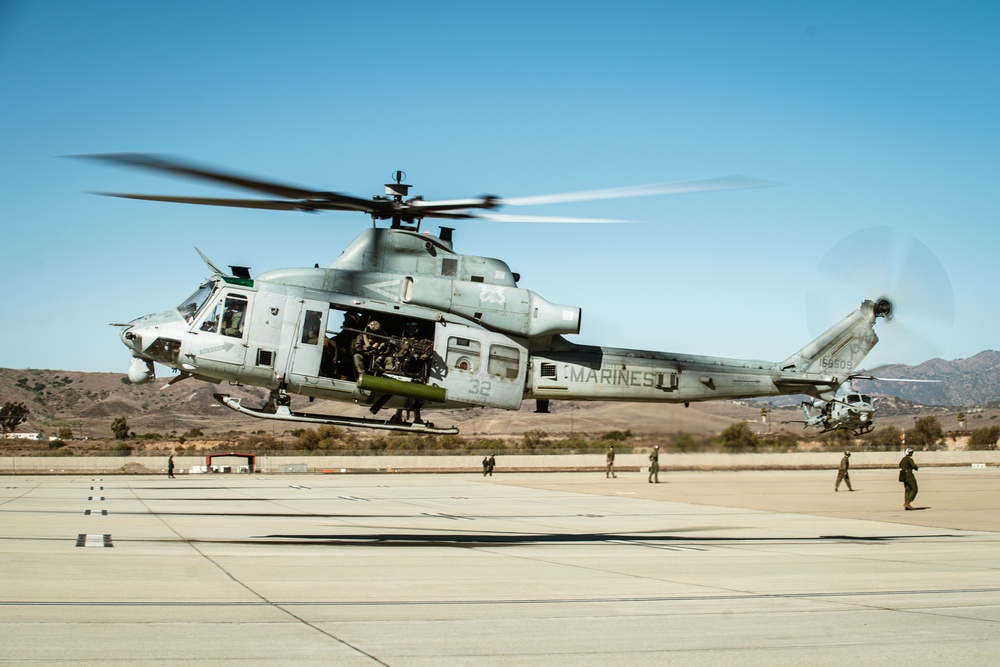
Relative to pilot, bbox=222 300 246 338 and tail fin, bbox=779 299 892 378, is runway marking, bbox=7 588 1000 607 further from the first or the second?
tail fin, bbox=779 299 892 378

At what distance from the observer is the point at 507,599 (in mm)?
10945

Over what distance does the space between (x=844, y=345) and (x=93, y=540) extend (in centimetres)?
1595

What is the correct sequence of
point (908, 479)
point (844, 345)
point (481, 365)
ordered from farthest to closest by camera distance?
point (908, 479)
point (844, 345)
point (481, 365)

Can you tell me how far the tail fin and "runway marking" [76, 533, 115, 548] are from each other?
1362 centimetres

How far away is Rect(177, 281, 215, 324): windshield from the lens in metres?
15.6

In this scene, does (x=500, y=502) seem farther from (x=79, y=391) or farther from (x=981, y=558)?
(x=79, y=391)

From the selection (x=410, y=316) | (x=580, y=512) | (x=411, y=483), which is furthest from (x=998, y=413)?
(x=410, y=316)

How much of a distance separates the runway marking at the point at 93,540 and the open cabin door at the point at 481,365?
681 centimetres

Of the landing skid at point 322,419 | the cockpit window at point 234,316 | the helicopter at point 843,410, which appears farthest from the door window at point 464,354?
the helicopter at point 843,410

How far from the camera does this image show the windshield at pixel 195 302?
51.2 feet

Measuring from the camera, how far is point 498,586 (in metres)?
12.0

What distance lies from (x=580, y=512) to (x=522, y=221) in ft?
46.5

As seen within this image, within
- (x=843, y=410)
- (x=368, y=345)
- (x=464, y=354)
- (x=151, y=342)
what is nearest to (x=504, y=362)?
(x=464, y=354)

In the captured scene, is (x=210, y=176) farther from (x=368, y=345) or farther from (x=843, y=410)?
(x=843, y=410)
